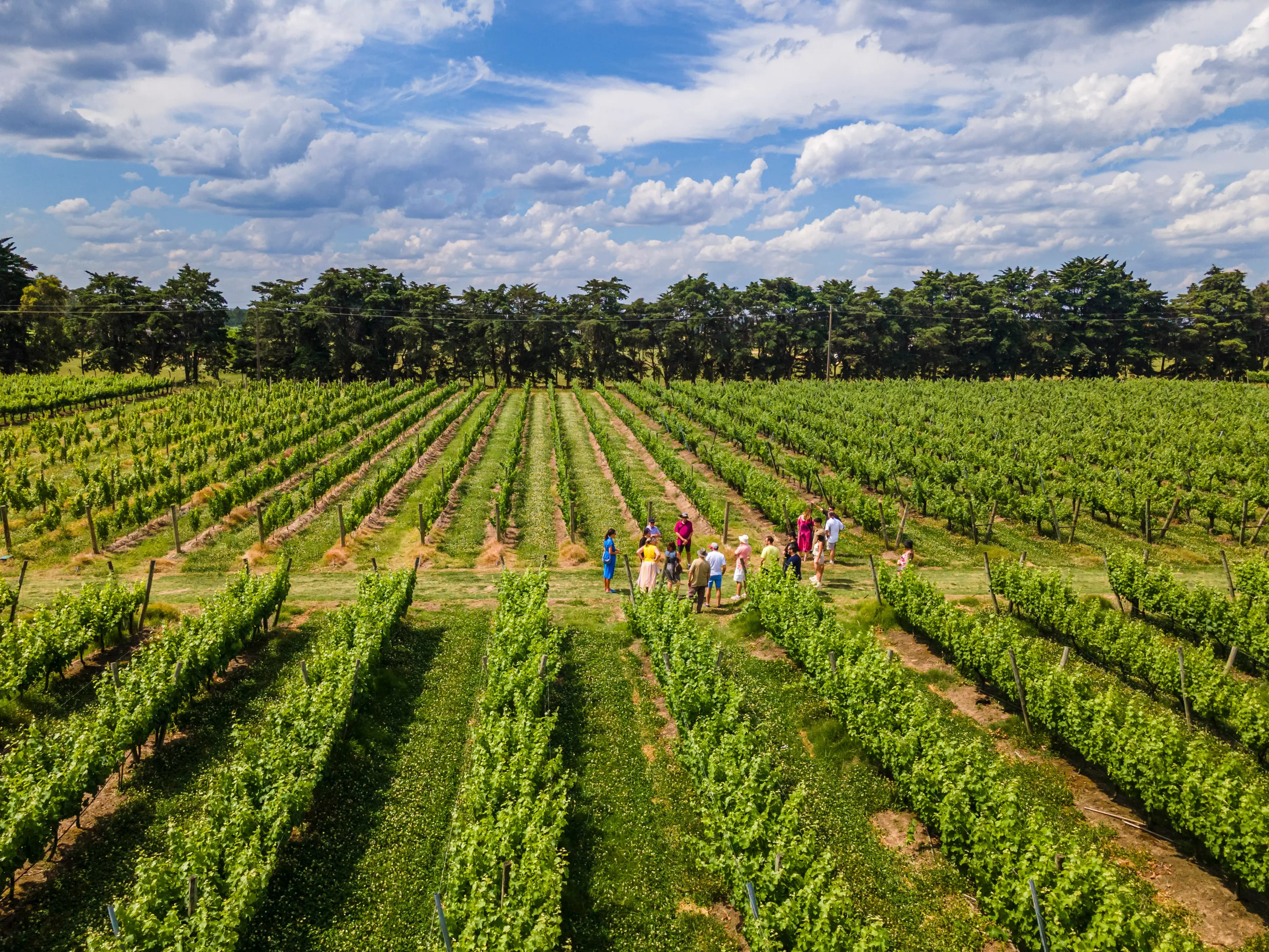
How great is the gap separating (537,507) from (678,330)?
55.6 m

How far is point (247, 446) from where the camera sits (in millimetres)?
32812

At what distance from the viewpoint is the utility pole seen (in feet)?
212

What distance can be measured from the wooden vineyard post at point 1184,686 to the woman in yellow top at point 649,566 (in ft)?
33.4

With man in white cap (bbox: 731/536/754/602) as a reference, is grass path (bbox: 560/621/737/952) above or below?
below

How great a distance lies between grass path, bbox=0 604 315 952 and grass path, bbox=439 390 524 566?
856 cm

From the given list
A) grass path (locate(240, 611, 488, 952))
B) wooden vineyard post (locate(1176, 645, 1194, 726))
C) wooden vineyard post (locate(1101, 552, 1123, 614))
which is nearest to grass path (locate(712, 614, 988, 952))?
grass path (locate(240, 611, 488, 952))

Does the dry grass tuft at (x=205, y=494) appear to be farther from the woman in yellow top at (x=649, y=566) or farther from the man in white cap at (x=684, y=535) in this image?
the man in white cap at (x=684, y=535)

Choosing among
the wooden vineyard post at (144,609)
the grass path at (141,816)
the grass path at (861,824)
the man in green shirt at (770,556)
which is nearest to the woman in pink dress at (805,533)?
the man in green shirt at (770,556)

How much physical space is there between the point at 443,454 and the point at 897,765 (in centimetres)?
3119

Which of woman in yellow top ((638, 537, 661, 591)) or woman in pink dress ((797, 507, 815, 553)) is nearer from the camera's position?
woman in yellow top ((638, 537, 661, 591))

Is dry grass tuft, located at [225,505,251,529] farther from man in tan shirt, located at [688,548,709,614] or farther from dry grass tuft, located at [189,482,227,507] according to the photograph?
man in tan shirt, located at [688,548,709,614]

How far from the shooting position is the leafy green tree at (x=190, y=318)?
70750 mm

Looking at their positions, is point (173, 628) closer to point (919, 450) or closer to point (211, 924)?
point (211, 924)

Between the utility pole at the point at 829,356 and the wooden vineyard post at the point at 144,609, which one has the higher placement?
the utility pole at the point at 829,356
